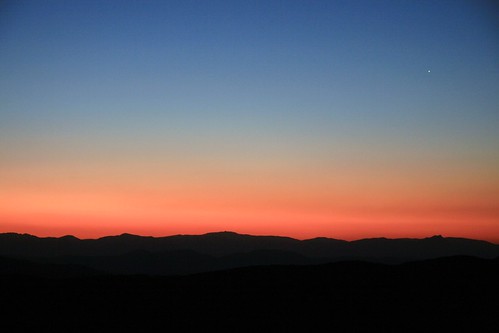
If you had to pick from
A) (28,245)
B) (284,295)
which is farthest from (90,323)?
(28,245)

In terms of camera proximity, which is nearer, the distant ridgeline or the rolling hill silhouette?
the rolling hill silhouette

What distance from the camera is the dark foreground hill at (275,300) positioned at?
70.0ft

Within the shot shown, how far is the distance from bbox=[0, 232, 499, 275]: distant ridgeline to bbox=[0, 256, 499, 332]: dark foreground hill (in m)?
106

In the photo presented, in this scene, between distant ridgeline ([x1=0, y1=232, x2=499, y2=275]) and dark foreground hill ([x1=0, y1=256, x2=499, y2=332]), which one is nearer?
dark foreground hill ([x1=0, y1=256, x2=499, y2=332])

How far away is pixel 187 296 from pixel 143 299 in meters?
1.82

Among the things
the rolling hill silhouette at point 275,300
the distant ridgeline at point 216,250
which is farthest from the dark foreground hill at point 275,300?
the distant ridgeline at point 216,250

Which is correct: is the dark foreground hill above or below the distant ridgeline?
below

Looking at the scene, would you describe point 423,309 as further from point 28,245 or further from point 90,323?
point 28,245

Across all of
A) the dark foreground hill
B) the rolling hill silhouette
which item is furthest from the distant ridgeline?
the rolling hill silhouette

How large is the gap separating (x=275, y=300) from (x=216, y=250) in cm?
15031

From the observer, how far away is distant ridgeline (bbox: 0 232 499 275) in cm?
14325

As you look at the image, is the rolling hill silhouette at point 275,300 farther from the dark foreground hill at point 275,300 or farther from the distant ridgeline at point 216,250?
the distant ridgeline at point 216,250

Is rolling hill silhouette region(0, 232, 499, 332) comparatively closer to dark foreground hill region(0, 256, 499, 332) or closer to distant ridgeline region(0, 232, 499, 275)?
dark foreground hill region(0, 256, 499, 332)

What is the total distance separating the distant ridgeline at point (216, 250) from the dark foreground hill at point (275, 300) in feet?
348
